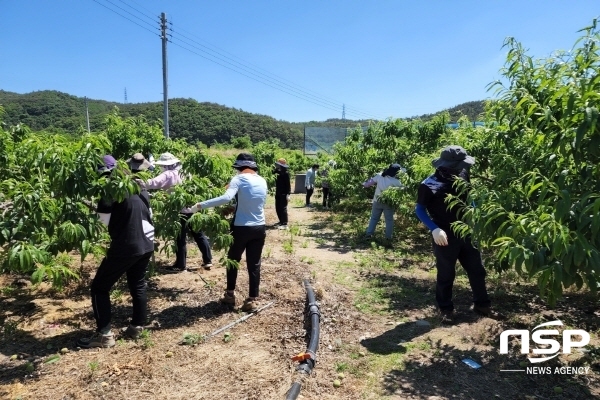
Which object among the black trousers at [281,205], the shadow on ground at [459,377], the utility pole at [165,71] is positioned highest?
the utility pole at [165,71]

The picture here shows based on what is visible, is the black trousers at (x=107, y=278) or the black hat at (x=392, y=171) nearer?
the black trousers at (x=107, y=278)

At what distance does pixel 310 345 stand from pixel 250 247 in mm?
1347

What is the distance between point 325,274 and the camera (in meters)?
6.32

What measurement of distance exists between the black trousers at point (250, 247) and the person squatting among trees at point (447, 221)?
5.59 ft

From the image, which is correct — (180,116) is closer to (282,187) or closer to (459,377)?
(282,187)

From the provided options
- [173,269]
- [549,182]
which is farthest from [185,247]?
[549,182]

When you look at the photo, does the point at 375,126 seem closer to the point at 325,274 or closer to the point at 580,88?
the point at 325,274

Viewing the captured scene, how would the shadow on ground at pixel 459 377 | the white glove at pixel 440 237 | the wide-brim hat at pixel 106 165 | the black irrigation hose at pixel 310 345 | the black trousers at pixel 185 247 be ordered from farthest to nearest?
the black trousers at pixel 185 247 → the white glove at pixel 440 237 → the wide-brim hat at pixel 106 165 → the shadow on ground at pixel 459 377 → the black irrigation hose at pixel 310 345

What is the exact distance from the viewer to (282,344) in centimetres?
394

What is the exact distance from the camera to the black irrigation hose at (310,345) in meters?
3.01

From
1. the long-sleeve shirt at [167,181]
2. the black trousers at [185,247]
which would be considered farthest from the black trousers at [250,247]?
the black trousers at [185,247]

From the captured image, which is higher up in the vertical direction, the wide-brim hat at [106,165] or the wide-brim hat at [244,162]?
the wide-brim hat at [244,162]

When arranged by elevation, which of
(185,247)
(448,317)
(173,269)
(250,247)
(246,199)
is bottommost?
(448,317)

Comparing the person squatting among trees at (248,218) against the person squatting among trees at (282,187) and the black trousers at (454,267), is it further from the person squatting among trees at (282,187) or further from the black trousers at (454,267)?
the person squatting among trees at (282,187)
